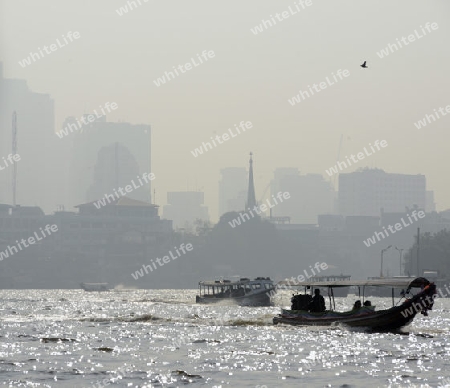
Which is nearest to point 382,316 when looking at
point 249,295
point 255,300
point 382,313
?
point 382,313

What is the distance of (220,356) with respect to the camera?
179ft

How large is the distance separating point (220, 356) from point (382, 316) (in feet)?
57.8

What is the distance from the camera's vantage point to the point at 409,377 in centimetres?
4547

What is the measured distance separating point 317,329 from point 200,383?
105 feet

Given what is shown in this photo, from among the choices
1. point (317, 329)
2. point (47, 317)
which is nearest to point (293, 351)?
point (317, 329)

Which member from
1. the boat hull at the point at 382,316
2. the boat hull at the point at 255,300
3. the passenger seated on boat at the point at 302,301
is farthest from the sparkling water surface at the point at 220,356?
the boat hull at the point at 255,300

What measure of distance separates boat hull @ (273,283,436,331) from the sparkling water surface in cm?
72

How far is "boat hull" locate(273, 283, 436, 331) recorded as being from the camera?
6638 cm

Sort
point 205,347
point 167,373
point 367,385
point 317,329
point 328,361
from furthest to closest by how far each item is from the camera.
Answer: point 317,329, point 205,347, point 328,361, point 167,373, point 367,385

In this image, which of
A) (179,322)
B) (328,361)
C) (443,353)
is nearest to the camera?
(328,361)

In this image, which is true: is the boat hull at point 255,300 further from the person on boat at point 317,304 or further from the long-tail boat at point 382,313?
the person on boat at point 317,304

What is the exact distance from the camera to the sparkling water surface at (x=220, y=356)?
44.8 metres

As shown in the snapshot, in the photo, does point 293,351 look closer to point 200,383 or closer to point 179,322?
point 200,383

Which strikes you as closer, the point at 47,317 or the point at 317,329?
the point at 317,329
